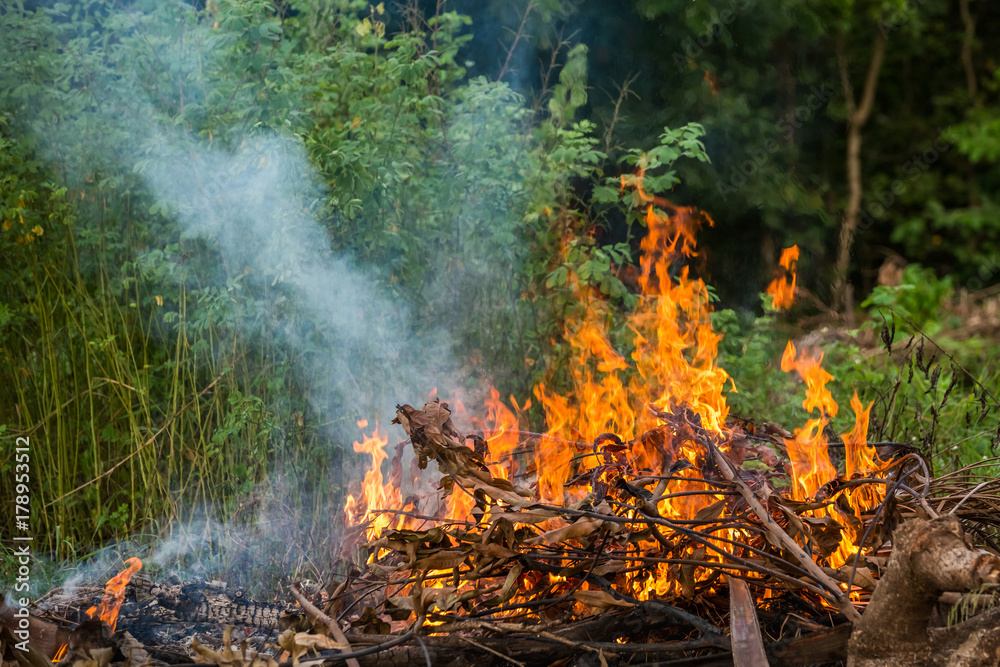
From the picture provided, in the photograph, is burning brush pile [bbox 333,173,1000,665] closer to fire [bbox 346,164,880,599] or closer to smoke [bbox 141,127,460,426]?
fire [bbox 346,164,880,599]

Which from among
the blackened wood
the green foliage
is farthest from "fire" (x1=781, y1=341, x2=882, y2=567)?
the green foliage

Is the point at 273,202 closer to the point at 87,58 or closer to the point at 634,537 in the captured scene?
the point at 87,58

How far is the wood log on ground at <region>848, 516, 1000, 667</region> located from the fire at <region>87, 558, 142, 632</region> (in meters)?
2.31

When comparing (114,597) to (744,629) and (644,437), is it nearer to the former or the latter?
(644,437)

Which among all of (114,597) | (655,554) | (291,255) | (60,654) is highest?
(291,255)

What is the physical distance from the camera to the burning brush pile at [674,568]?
6.11 ft

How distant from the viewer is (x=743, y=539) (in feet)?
7.97

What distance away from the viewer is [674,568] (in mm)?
2297

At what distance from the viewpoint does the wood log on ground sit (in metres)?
1.73

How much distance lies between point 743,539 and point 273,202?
2.37 meters

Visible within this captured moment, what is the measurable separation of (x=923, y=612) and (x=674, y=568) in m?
0.64

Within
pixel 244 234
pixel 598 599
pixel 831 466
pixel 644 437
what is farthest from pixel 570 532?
pixel 244 234

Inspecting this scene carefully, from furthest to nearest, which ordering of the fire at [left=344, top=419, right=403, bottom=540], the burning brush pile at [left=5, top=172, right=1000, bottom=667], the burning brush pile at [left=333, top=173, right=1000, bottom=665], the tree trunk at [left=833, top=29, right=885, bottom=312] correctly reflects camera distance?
1. the tree trunk at [left=833, top=29, right=885, bottom=312]
2. the fire at [left=344, top=419, right=403, bottom=540]
3. the burning brush pile at [left=333, top=173, right=1000, bottom=665]
4. the burning brush pile at [left=5, top=172, right=1000, bottom=667]

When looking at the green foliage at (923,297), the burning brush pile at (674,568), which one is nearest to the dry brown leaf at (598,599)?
the burning brush pile at (674,568)
